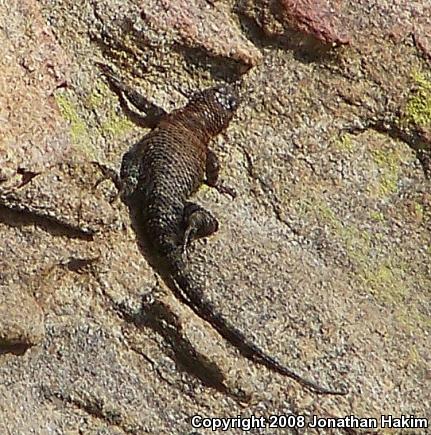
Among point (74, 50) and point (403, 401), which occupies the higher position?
point (74, 50)

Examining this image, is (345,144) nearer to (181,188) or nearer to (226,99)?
(226,99)

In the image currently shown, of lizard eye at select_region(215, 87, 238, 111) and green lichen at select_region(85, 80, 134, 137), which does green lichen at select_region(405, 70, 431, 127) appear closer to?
lizard eye at select_region(215, 87, 238, 111)

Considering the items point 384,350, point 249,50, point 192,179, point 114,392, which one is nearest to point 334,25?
point 249,50

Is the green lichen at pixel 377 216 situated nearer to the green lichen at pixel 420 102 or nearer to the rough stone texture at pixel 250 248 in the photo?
the rough stone texture at pixel 250 248

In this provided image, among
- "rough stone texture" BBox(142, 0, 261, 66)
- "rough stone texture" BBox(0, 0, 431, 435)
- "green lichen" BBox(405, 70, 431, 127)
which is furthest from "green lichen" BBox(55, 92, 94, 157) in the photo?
"green lichen" BBox(405, 70, 431, 127)

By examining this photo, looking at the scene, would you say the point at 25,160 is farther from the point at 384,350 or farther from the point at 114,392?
the point at 384,350

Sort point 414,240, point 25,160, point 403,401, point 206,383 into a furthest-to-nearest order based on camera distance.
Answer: point 414,240, point 403,401, point 206,383, point 25,160

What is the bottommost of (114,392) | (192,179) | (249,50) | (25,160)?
(114,392)

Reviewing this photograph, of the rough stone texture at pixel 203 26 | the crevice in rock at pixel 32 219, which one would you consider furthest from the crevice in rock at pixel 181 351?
the rough stone texture at pixel 203 26
